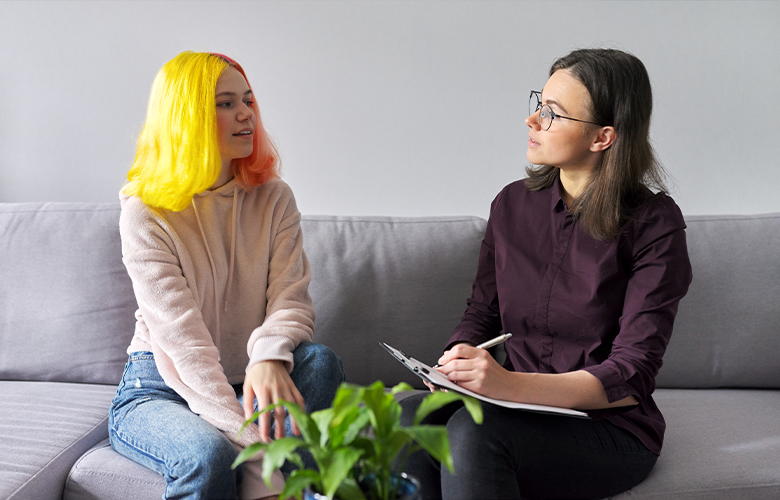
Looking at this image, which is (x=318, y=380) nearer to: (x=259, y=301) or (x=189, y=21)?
(x=259, y=301)

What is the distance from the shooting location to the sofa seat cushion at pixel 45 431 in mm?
1230

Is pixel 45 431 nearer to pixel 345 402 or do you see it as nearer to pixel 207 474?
pixel 207 474

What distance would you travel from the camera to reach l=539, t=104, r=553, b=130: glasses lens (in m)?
1.38

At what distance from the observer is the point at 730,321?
174 centimetres

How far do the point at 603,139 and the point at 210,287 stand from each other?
921mm

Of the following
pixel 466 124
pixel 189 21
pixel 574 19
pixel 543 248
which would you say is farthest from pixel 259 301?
pixel 574 19

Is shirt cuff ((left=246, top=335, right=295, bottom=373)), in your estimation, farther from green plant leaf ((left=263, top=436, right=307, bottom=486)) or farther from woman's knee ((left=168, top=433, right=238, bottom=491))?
green plant leaf ((left=263, top=436, right=307, bottom=486))

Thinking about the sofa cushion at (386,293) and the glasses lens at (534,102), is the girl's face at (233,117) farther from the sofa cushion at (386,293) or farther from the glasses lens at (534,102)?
the glasses lens at (534,102)

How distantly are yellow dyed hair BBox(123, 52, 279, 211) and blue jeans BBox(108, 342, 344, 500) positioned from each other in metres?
0.37

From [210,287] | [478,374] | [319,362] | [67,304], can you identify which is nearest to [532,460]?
[478,374]

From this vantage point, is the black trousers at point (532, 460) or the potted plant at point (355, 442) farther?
the black trousers at point (532, 460)

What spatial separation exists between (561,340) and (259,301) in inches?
27.0

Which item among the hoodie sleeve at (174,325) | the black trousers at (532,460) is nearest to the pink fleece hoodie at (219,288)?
the hoodie sleeve at (174,325)

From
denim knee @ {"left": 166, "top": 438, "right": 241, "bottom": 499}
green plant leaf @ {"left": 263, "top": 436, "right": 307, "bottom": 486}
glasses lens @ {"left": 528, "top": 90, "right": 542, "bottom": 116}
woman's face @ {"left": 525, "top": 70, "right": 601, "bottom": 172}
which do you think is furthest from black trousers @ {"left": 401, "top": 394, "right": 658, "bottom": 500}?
glasses lens @ {"left": 528, "top": 90, "right": 542, "bottom": 116}
